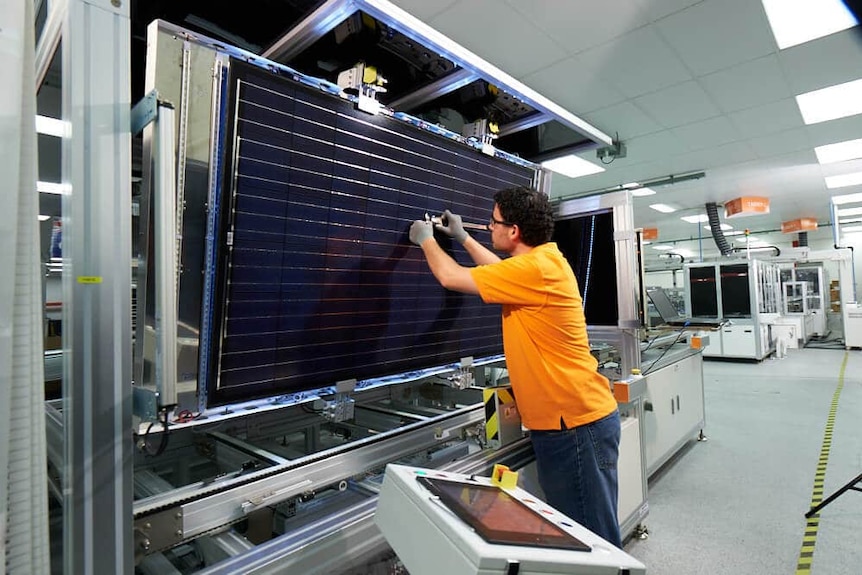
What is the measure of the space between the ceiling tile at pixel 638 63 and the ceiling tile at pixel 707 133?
138 cm

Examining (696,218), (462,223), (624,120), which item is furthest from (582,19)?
(696,218)

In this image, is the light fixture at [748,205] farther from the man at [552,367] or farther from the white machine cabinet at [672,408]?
the man at [552,367]

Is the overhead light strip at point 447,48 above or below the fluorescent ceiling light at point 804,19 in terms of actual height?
below

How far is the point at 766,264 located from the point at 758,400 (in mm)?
5572

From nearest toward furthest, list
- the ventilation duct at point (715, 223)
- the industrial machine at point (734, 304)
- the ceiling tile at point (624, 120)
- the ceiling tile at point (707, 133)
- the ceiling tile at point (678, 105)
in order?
the ceiling tile at point (678, 105) < the ceiling tile at point (624, 120) < the ceiling tile at point (707, 133) < the industrial machine at point (734, 304) < the ventilation duct at point (715, 223)

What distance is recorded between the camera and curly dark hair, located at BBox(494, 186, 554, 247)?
68.3 inches

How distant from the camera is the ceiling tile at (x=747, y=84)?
393 centimetres

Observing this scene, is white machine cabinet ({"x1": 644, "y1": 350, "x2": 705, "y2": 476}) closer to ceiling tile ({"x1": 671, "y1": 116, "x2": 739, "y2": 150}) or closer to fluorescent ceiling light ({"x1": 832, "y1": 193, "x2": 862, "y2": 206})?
ceiling tile ({"x1": 671, "y1": 116, "x2": 739, "y2": 150})

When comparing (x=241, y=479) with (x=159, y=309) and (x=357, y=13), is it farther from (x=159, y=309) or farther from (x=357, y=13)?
(x=357, y=13)

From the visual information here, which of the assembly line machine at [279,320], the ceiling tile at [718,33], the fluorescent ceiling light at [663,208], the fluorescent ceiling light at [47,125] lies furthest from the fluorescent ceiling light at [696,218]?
the fluorescent ceiling light at [47,125]

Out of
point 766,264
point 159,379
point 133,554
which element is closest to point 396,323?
point 159,379

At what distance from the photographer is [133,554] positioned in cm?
92

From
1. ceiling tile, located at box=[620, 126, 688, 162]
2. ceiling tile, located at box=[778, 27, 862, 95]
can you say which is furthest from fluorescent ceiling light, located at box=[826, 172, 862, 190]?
ceiling tile, located at box=[778, 27, 862, 95]

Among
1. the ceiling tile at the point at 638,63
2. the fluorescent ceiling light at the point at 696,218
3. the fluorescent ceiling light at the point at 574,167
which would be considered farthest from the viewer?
the fluorescent ceiling light at the point at 696,218
